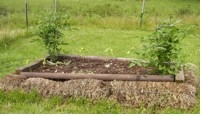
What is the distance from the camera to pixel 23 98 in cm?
490

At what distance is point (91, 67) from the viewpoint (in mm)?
5551

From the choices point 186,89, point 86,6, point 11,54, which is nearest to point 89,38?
point 11,54

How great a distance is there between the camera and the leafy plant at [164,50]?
4941mm

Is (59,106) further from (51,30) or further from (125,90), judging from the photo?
(51,30)

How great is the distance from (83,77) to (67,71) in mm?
434

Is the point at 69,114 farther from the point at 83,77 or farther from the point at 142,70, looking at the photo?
the point at 142,70

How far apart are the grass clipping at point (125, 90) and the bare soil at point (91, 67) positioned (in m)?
0.40

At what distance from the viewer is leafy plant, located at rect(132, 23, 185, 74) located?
16.2 ft

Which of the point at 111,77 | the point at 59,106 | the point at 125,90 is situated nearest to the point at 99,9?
the point at 111,77

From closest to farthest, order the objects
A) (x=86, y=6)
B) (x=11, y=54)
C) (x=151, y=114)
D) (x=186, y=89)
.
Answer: (x=151, y=114) < (x=186, y=89) < (x=11, y=54) < (x=86, y=6)

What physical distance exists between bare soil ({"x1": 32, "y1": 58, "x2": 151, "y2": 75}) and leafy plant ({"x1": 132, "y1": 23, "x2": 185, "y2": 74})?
0.26m

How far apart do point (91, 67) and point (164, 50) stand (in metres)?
1.04

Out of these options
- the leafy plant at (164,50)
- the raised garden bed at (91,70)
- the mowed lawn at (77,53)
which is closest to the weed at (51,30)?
the raised garden bed at (91,70)

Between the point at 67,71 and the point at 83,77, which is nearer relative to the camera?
the point at 83,77
